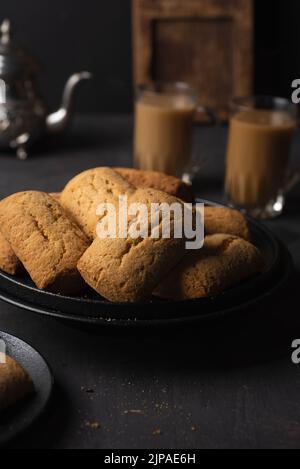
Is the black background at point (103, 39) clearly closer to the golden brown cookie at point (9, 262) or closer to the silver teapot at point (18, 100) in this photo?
the silver teapot at point (18, 100)

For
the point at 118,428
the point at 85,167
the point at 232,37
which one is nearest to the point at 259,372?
the point at 118,428

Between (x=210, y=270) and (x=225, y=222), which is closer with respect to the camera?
(x=210, y=270)

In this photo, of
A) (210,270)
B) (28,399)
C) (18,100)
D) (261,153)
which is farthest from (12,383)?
(18,100)

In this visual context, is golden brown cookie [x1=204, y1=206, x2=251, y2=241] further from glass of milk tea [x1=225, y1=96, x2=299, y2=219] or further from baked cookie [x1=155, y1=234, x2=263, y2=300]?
glass of milk tea [x1=225, y1=96, x2=299, y2=219]

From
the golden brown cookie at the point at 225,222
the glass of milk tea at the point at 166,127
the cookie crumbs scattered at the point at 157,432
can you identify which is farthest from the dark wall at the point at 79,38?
the cookie crumbs scattered at the point at 157,432

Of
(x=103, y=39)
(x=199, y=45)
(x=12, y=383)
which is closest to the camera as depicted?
(x=12, y=383)

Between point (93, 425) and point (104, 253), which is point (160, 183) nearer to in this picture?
point (104, 253)

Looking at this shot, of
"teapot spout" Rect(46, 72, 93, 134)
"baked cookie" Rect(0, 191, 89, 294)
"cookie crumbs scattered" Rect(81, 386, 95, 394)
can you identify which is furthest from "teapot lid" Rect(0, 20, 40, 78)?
"cookie crumbs scattered" Rect(81, 386, 95, 394)
